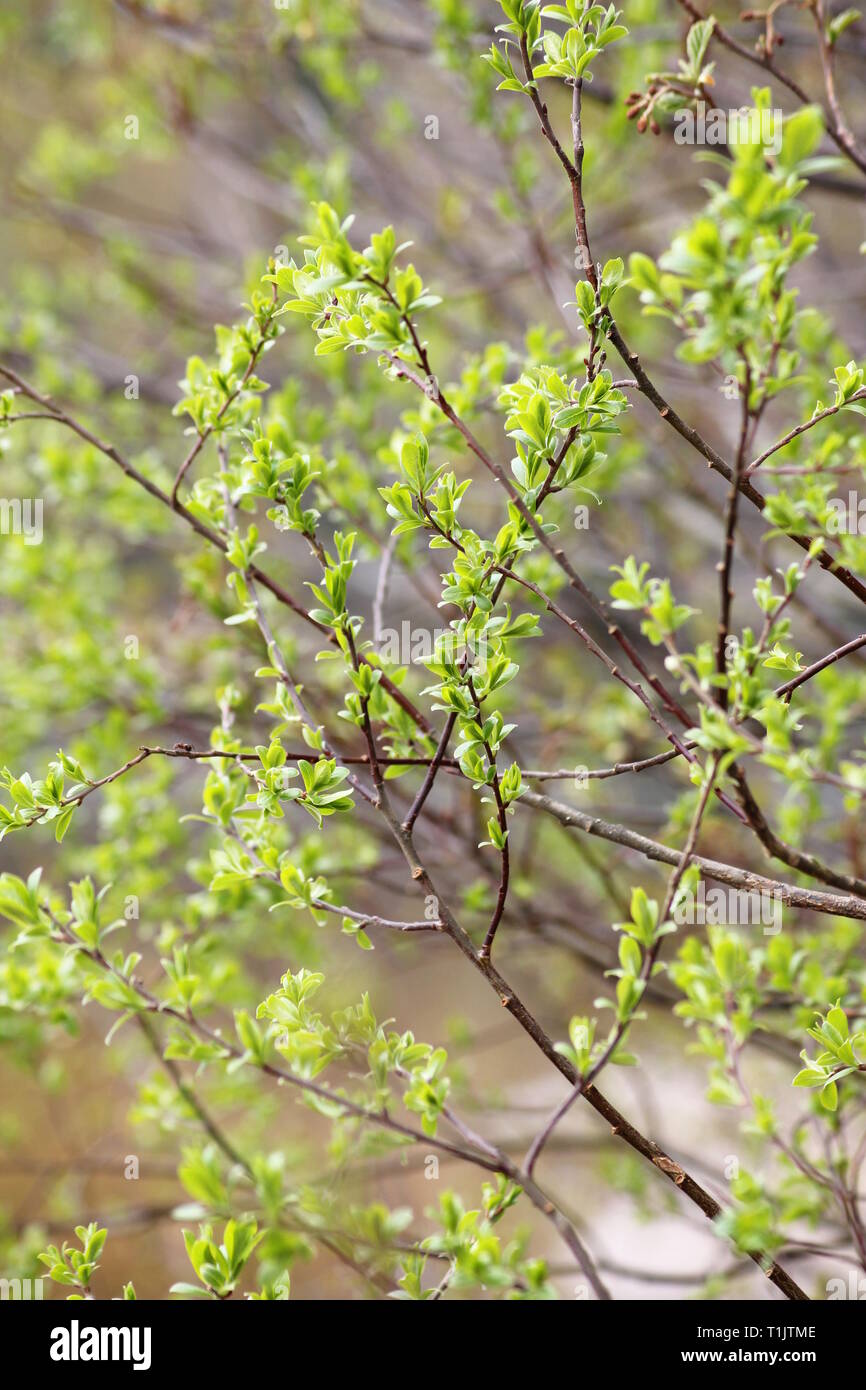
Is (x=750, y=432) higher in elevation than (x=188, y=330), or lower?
lower

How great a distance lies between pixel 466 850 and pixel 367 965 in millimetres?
1538

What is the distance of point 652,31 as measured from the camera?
2.35 metres

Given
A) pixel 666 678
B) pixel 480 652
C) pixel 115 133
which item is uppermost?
pixel 115 133

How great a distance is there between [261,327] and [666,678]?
1486 mm

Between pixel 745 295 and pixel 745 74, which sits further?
pixel 745 74

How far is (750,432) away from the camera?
90cm
